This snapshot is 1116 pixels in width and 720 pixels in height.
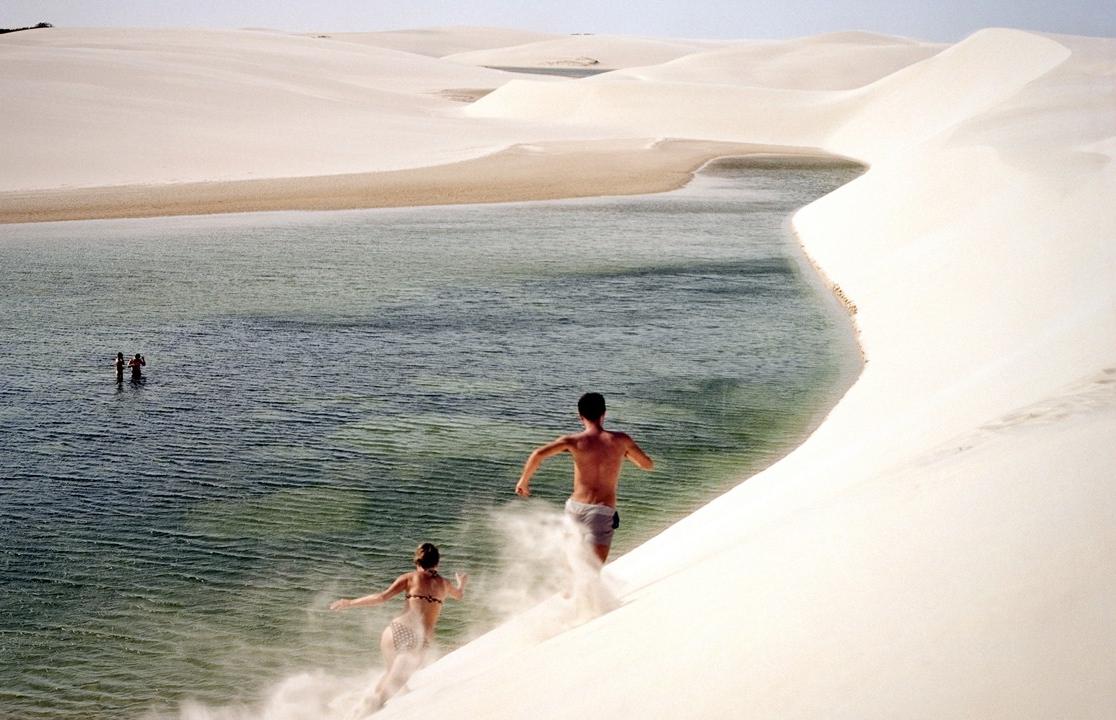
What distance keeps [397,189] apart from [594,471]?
36.3 metres

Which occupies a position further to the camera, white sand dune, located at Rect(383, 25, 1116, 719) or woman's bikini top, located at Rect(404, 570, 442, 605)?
woman's bikini top, located at Rect(404, 570, 442, 605)

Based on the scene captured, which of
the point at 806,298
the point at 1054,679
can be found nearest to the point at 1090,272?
the point at 806,298

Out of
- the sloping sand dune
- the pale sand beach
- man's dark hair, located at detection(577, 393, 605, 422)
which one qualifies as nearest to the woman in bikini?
the pale sand beach

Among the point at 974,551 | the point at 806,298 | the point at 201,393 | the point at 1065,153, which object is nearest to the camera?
the point at 974,551

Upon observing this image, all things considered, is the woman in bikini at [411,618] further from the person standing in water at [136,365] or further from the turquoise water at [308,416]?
the person standing in water at [136,365]

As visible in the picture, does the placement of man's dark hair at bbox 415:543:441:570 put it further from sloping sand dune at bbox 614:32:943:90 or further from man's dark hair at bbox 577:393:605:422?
sloping sand dune at bbox 614:32:943:90

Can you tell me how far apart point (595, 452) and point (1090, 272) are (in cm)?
998

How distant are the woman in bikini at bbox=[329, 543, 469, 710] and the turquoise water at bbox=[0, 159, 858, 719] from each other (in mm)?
1235

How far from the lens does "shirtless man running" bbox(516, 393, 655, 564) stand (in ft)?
22.5

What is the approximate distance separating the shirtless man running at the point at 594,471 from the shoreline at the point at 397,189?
98.4 ft

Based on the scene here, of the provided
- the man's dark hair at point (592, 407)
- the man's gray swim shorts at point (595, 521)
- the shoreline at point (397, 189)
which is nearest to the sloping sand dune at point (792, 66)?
the shoreline at point (397, 189)

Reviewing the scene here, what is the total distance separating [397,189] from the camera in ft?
138

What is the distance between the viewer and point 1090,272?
14570 millimetres

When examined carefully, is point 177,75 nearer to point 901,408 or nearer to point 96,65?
point 96,65
